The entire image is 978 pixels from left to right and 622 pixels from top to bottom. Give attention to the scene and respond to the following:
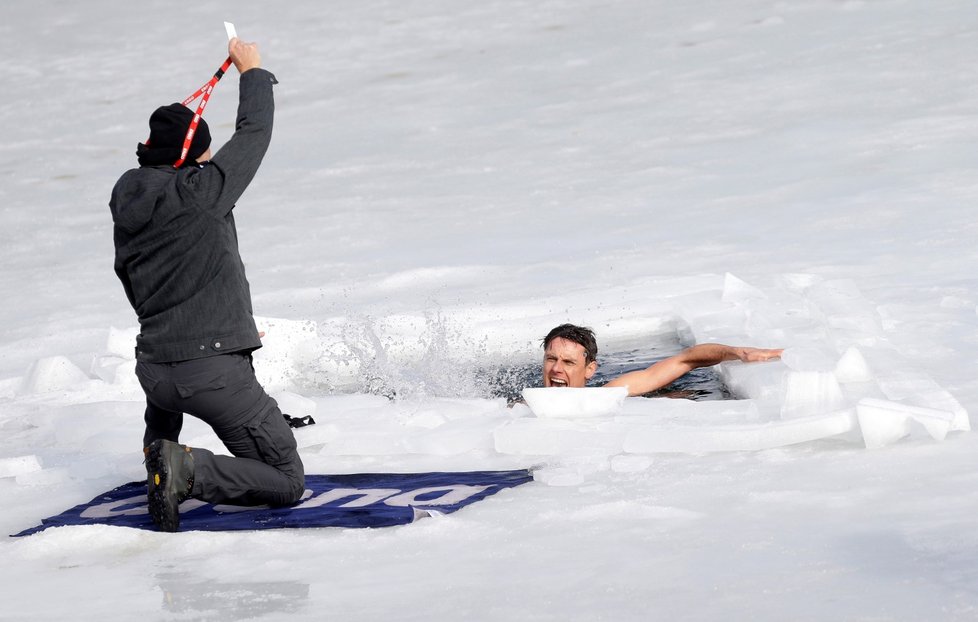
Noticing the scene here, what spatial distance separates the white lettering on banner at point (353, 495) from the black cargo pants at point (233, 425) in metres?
0.07

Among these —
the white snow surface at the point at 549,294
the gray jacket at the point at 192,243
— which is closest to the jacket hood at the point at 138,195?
the gray jacket at the point at 192,243

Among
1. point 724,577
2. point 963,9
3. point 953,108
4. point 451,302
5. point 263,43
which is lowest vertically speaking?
point 724,577

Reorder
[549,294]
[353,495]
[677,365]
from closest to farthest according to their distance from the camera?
[353,495] < [677,365] < [549,294]

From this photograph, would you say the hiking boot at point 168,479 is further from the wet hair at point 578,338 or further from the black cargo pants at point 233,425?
the wet hair at point 578,338

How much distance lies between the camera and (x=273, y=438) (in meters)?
4.06

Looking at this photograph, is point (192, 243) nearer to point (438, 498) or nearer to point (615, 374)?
point (438, 498)

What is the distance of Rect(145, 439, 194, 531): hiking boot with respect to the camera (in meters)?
3.82

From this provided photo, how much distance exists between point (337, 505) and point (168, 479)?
567mm

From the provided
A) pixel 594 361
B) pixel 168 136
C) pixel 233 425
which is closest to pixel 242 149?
pixel 168 136

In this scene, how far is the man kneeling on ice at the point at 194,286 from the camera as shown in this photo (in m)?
3.80

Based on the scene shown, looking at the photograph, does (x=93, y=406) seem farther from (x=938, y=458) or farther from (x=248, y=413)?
(x=938, y=458)

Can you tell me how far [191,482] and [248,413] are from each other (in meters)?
0.28

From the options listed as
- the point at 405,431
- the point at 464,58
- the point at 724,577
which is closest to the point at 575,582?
the point at 724,577

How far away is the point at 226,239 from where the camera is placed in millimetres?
3902
